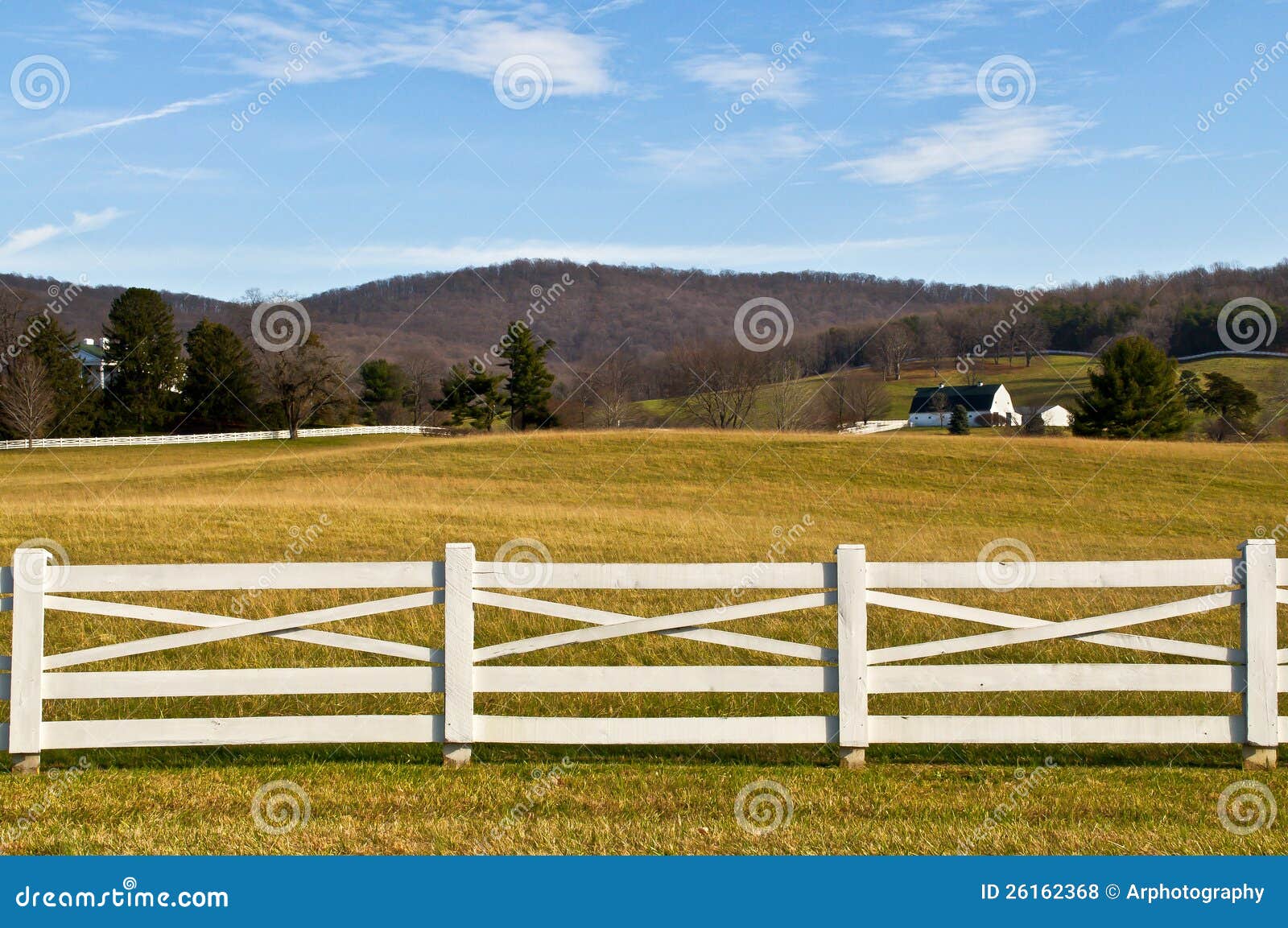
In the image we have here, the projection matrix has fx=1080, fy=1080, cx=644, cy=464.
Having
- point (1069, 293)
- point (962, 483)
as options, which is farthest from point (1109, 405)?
point (962, 483)

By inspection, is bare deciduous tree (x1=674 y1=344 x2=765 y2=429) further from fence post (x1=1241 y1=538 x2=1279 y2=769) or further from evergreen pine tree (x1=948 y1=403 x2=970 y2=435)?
fence post (x1=1241 y1=538 x2=1279 y2=769)

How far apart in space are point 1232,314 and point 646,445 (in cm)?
4848

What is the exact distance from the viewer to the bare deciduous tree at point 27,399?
68250 millimetres

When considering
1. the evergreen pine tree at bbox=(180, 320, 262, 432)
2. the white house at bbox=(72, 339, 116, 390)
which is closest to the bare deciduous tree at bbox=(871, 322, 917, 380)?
the evergreen pine tree at bbox=(180, 320, 262, 432)

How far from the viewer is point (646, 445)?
47906mm

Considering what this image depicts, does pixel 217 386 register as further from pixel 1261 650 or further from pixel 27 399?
pixel 1261 650

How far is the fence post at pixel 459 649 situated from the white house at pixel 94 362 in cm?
7766

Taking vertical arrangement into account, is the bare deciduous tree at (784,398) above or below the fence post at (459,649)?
above

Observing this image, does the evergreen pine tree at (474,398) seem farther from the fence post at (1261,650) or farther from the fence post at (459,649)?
the fence post at (1261,650)

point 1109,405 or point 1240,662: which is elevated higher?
point 1109,405

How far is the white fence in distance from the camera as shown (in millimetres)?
68688

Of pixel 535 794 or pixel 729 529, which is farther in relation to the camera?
pixel 729 529

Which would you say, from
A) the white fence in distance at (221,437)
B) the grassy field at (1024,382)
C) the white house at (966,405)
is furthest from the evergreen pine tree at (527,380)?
the white house at (966,405)

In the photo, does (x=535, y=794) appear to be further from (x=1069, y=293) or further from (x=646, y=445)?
(x=1069, y=293)
